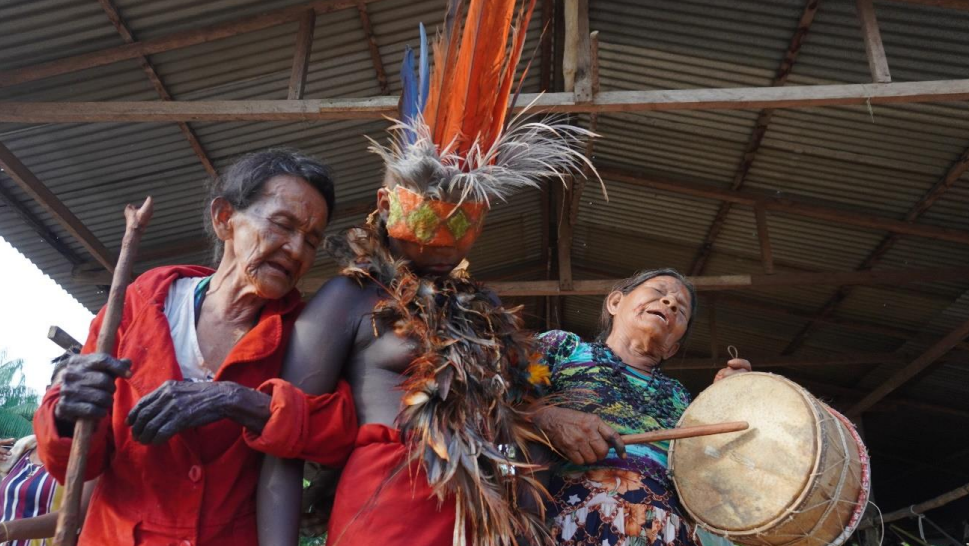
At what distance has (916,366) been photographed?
9.31m

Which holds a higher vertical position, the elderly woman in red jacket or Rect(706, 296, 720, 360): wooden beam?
Rect(706, 296, 720, 360): wooden beam

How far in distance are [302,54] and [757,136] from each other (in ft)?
11.9

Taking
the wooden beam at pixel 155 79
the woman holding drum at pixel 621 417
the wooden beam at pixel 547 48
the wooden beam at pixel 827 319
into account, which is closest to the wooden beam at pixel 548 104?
the wooden beam at pixel 155 79

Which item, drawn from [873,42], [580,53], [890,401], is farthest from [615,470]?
[890,401]

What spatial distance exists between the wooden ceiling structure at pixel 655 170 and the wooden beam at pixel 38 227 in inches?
0.9

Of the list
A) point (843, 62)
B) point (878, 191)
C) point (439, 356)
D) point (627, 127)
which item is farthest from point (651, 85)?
point (439, 356)

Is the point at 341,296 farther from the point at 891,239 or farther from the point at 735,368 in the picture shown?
the point at 891,239

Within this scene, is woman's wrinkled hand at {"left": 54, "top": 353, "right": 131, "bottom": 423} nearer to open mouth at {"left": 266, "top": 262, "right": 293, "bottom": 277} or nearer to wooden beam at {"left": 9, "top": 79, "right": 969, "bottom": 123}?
open mouth at {"left": 266, "top": 262, "right": 293, "bottom": 277}

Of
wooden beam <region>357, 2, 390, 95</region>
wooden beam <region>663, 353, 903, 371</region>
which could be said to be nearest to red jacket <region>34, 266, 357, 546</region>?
wooden beam <region>357, 2, 390, 95</region>

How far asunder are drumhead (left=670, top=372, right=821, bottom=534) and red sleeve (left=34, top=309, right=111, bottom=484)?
1.64m

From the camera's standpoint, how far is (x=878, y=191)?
698 centimetres

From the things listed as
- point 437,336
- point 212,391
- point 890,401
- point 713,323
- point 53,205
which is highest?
point 713,323

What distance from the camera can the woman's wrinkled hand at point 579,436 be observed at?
2.28 meters

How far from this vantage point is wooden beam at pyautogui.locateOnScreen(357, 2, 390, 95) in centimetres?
559
